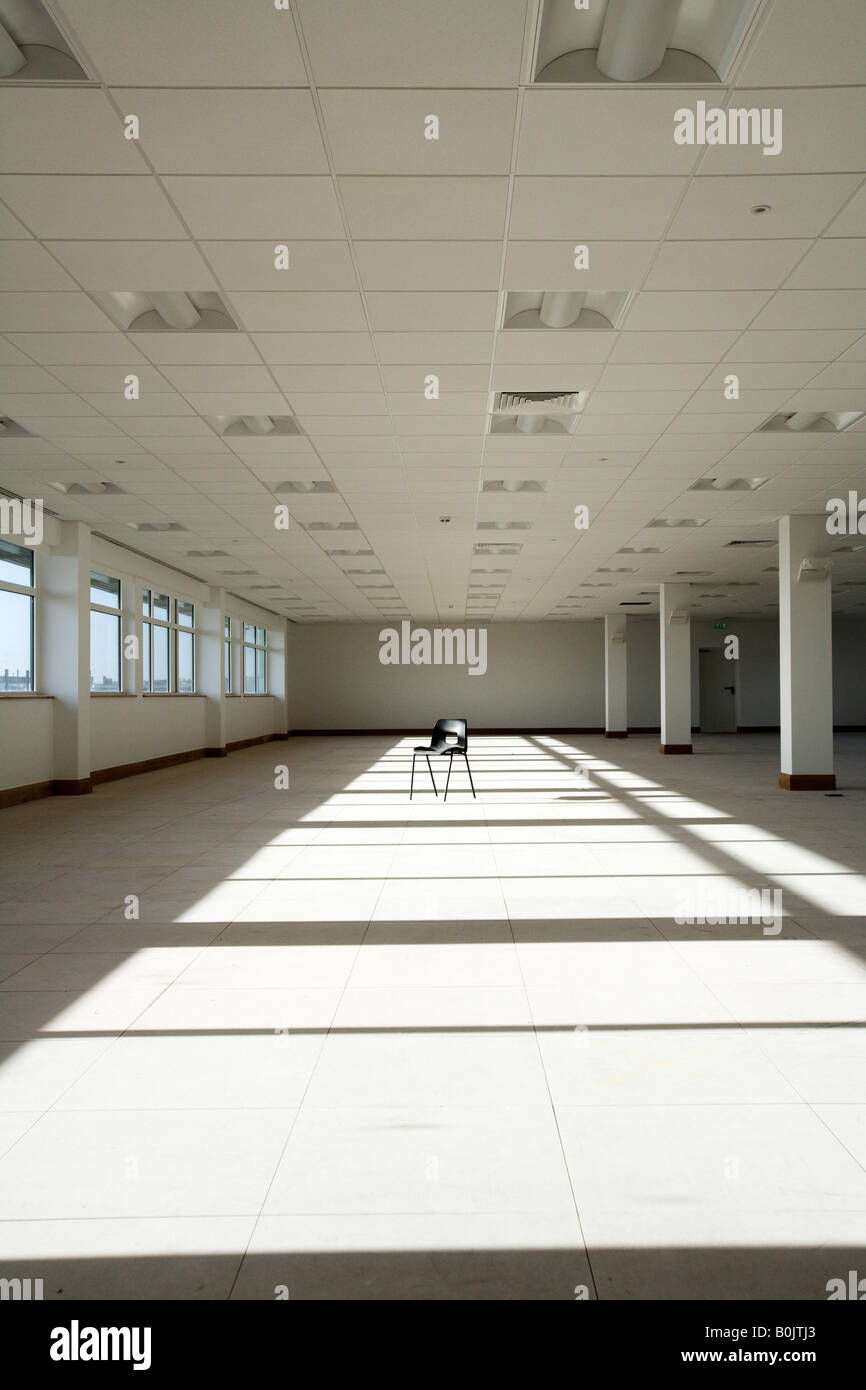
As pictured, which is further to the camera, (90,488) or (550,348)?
(90,488)

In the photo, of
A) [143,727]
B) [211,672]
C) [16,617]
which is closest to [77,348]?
[16,617]

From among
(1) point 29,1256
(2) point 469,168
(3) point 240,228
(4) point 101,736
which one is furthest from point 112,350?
(4) point 101,736

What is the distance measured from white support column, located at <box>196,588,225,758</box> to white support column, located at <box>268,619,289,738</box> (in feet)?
24.8

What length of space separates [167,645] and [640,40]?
16.2 metres

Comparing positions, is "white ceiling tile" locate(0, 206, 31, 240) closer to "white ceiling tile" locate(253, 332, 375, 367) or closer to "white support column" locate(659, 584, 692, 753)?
"white ceiling tile" locate(253, 332, 375, 367)

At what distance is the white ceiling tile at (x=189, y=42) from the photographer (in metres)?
3.49

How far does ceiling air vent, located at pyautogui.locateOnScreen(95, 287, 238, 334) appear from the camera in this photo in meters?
6.16

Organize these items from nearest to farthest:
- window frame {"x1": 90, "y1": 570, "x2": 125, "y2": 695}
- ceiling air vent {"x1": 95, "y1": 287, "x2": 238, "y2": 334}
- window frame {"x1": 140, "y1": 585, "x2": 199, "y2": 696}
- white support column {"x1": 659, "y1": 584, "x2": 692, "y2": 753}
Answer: ceiling air vent {"x1": 95, "y1": 287, "x2": 238, "y2": 334} → window frame {"x1": 90, "y1": 570, "x2": 125, "y2": 695} → window frame {"x1": 140, "y1": 585, "x2": 199, "y2": 696} → white support column {"x1": 659, "y1": 584, "x2": 692, "y2": 753}

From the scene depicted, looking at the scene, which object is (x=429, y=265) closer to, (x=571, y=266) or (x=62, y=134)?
(x=571, y=266)

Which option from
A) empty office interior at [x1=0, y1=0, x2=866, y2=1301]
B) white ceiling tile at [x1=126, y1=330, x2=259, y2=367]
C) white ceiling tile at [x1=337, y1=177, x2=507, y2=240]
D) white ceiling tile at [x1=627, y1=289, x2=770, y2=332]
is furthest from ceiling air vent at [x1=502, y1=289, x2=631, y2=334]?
white ceiling tile at [x1=126, y1=330, x2=259, y2=367]

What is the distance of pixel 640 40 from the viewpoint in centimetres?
376

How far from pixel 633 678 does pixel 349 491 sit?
2101 cm

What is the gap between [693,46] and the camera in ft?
12.7
